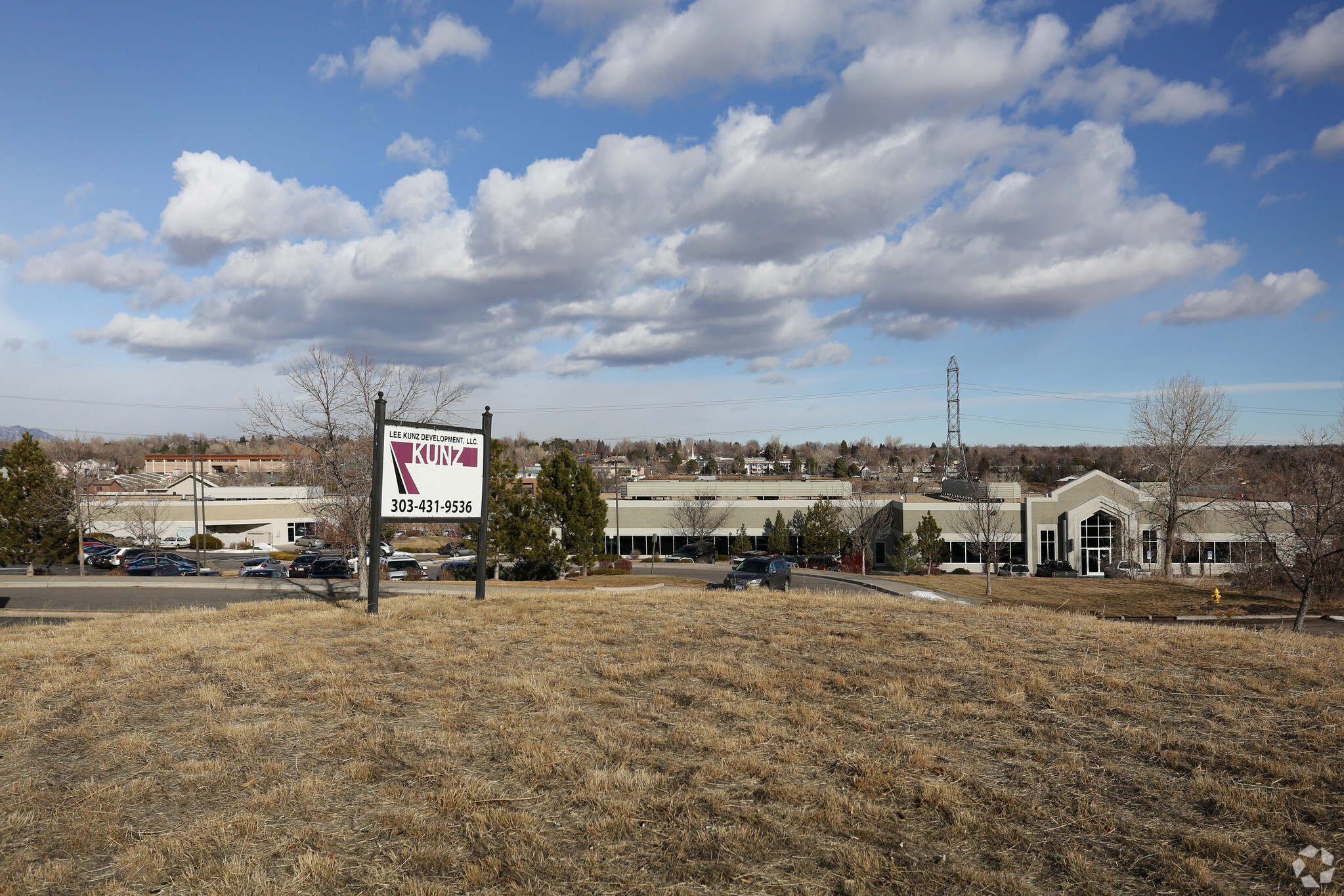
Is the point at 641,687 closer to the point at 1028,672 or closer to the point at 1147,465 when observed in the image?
the point at 1028,672

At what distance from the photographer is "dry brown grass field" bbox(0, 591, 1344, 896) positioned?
472 cm

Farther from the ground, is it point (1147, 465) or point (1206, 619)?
point (1147, 465)

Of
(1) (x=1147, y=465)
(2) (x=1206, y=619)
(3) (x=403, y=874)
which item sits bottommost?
(2) (x=1206, y=619)

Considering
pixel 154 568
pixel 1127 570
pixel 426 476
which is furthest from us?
pixel 1127 570

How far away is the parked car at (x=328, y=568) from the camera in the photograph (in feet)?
138

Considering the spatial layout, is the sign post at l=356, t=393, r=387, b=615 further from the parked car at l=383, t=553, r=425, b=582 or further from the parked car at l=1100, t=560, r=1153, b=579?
the parked car at l=1100, t=560, r=1153, b=579

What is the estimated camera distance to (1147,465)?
55062 millimetres

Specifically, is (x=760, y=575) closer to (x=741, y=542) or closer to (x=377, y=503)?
(x=377, y=503)

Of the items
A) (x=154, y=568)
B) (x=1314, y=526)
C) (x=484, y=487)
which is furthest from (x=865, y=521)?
(x=154, y=568)

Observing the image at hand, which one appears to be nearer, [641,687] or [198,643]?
[641,687]

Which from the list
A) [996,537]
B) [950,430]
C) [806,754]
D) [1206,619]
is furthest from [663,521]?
[806,754]

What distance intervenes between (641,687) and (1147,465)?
58.1m

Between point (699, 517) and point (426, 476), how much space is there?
154 feet

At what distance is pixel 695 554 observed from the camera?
63.0 meters
